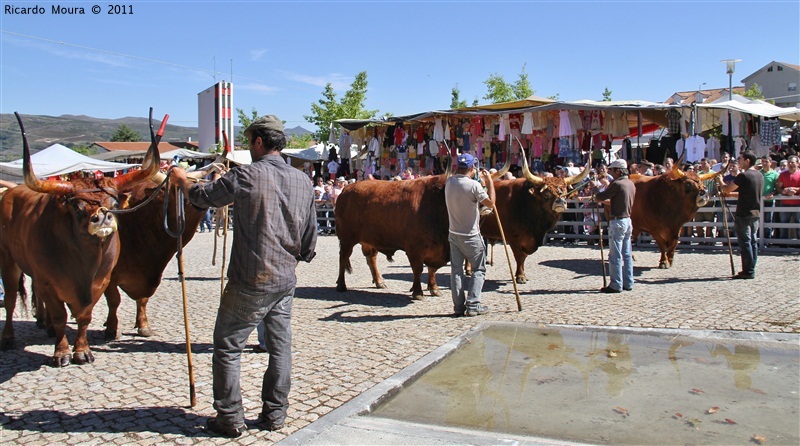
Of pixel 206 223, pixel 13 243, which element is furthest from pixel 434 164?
pixel 13 243

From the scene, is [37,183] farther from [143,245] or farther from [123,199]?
[143,245]

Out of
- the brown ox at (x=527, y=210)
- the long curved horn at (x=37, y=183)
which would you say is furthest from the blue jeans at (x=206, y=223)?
the long curved horn at (x=37, y=183)

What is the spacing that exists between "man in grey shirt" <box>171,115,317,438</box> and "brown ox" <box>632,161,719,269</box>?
8620 mm

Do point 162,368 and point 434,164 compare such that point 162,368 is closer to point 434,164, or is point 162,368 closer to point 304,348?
point 304,348

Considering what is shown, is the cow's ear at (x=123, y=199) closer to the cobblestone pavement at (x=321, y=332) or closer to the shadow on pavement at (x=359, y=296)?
the cobblestone pavement at (x=321, y=332)

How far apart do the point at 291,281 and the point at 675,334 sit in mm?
4315

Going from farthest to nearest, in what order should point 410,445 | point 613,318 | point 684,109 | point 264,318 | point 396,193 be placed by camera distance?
point 684,109 < point 396,193 < point 613,318 < point 264,318 < point 410,445

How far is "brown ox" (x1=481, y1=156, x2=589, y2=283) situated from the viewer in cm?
977

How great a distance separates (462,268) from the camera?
7832 mm

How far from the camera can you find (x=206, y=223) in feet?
76.1

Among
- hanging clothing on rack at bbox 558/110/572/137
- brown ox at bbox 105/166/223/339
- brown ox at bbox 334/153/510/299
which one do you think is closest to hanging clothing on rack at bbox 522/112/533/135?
hanging clothing on rack at bbox 558/110/572/137

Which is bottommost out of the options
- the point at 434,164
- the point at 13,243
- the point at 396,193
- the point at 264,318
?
the point at 264,318

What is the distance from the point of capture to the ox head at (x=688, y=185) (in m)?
11.0

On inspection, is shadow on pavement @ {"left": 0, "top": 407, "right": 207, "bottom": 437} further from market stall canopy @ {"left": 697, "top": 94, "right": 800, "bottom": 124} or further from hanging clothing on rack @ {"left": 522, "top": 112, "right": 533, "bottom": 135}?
market stall canopy @ {"left": 697, "top": 94, "right": 800, "bottom": 124}
